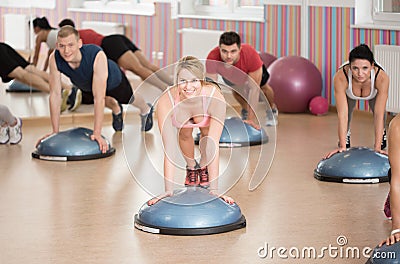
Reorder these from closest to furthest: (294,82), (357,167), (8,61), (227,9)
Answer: (357,167), (8,61), (294,82), (227,9)

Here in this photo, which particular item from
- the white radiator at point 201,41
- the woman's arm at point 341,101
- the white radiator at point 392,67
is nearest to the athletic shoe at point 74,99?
the white radiator at point 201,41

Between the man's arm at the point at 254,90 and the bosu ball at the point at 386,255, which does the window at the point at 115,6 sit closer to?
the man's arm at the point at 254,90

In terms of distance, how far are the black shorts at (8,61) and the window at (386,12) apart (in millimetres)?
3073

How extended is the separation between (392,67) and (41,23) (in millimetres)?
2970

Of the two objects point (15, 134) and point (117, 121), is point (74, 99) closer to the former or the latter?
point (117, 121)

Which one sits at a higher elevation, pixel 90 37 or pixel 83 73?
pixel 90 37

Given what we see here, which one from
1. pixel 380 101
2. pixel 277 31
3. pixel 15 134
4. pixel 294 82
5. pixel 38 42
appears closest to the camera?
pixel 380 101

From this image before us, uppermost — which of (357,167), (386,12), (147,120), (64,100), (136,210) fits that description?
(386,12)

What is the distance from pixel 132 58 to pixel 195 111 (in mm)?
3417

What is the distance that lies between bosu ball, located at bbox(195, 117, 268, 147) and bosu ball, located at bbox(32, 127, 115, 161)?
915mm

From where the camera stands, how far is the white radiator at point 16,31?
680cm

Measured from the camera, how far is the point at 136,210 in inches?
170

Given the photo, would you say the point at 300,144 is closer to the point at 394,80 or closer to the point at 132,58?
the point at 394,80

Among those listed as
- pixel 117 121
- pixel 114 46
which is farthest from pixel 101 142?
pixel 114 46
